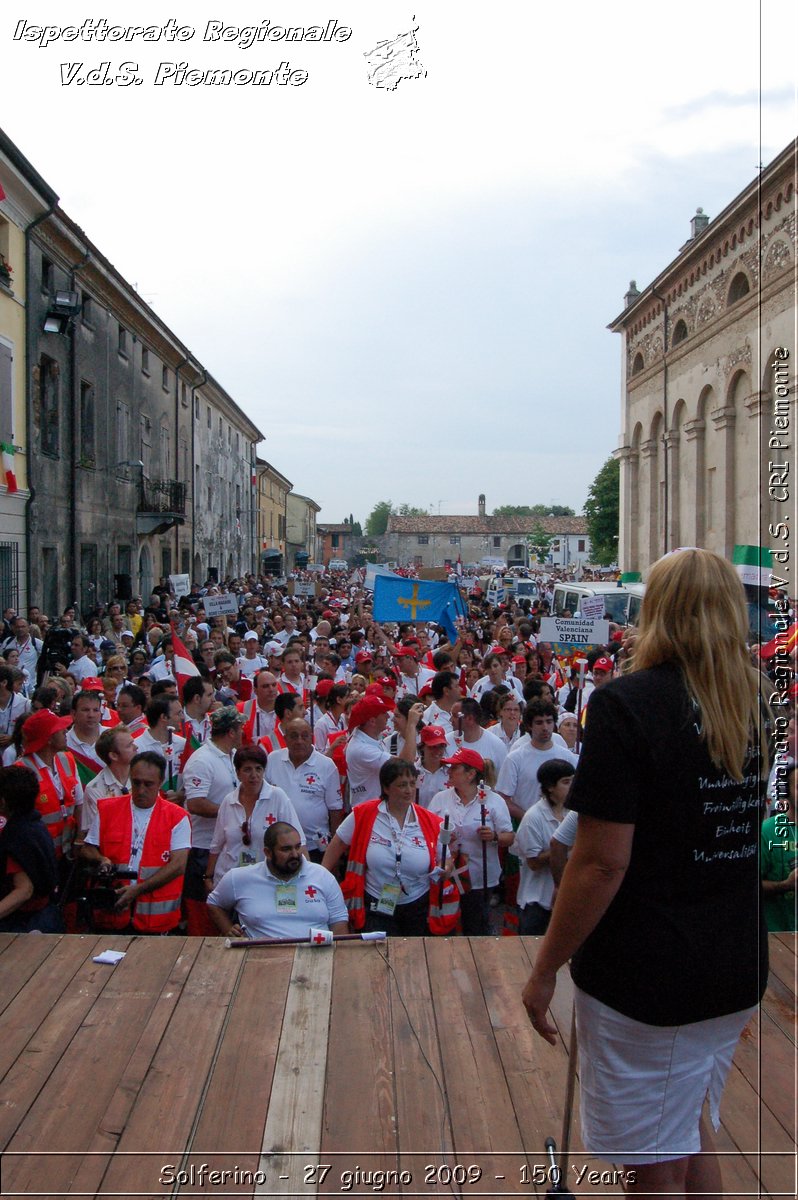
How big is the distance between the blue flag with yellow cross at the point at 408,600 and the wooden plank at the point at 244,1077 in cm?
984

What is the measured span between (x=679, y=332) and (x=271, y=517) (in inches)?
1691

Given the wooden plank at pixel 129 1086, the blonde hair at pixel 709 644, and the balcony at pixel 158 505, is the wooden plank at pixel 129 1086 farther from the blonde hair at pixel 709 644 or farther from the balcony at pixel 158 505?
the balcony at pixel 158 505

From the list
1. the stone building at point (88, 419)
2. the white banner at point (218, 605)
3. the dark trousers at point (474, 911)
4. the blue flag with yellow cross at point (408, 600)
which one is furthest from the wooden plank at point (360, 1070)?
the stone building at point (88, 419)

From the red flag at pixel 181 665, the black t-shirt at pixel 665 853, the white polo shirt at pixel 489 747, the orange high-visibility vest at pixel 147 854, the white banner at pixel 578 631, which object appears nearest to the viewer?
the black t-shirt at pixel 665 853

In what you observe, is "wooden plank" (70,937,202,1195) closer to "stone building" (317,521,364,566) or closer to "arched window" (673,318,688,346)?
"arched window" (673,318,688,346)

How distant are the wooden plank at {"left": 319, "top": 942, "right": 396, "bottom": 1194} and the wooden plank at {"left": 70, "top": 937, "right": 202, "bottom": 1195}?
0.63 metres

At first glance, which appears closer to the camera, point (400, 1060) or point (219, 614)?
point (400, 1060)

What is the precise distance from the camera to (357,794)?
698 cm

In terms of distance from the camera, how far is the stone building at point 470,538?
111812 mm

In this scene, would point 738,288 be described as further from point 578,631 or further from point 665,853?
point 665,853

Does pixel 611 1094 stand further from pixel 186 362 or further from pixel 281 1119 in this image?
pixel 186 362

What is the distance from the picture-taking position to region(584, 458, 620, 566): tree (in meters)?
69.2

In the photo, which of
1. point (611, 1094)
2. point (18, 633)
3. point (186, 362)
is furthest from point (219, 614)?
point (186, 362)

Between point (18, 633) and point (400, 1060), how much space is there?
11.8 m
